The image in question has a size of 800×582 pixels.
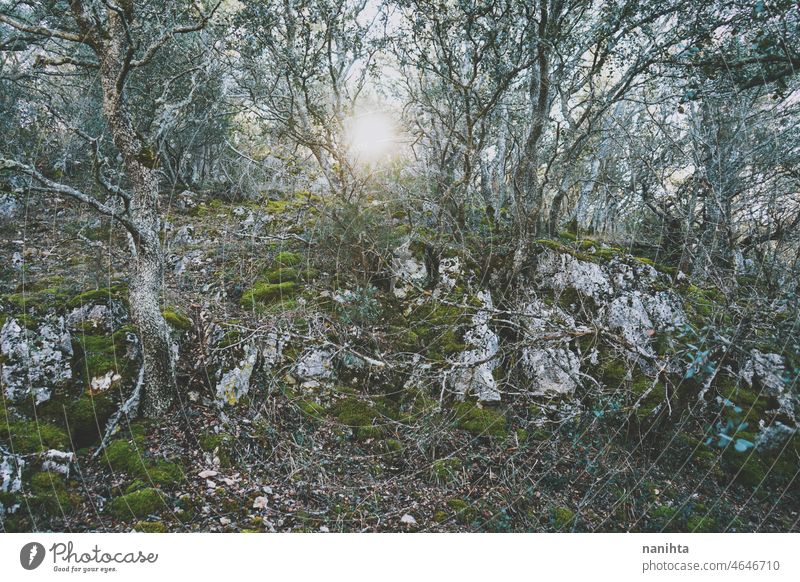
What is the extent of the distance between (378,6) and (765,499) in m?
9.22

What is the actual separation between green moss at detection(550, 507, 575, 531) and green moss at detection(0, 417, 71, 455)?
4869mm

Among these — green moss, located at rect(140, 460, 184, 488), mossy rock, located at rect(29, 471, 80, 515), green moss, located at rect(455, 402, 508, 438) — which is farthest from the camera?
green moss, located at rect(455, 402, 508, 438)

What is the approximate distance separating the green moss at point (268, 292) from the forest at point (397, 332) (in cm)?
4

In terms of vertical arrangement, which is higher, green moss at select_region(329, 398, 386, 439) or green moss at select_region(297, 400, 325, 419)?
green moss at select_region(297, 400, 325, 419)

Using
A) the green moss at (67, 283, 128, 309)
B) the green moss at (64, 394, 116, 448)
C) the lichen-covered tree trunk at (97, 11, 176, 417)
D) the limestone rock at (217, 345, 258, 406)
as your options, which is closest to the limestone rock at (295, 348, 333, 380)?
the limestone rock at (217, 345, 258, 406)

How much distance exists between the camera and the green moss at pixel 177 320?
198 inches

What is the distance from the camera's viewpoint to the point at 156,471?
12.1 feet

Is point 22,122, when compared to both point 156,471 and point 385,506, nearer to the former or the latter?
point 156,471

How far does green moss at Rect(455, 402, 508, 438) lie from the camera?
4574 millimetres

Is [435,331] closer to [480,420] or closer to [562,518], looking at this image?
[480,420]

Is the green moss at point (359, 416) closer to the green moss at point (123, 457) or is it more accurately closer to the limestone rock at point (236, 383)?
the limestone rock at point (236, 383)

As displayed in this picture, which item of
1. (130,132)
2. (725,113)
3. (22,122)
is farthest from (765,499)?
(22,122)

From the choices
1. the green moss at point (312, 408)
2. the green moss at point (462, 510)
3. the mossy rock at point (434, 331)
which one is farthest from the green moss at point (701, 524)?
the green moss at point (312, 408)

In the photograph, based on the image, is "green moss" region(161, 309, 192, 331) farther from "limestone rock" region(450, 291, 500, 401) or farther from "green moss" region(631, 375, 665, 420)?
"green moss" region(631, 375, 665, 420)
